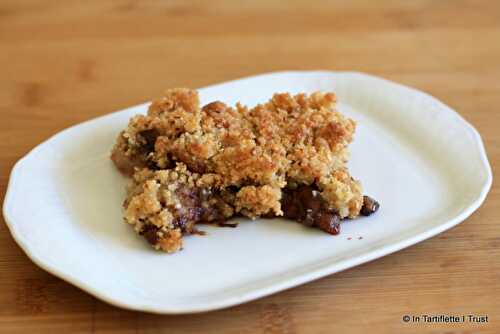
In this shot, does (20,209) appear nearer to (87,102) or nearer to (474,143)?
(87,102)

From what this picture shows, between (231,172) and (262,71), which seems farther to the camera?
(262,71)

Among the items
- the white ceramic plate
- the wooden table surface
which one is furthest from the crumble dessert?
the wooden table surface

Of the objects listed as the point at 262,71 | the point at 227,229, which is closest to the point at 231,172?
the point at 227,229

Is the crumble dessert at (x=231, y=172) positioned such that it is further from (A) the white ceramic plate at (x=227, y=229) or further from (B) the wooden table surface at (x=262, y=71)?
(B) the wooden table surface at (x=262, y=71)

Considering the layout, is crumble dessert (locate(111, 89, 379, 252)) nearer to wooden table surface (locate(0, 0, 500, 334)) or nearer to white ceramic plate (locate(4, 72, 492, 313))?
white ceramic plate (locate(4, 72, 492, 313))

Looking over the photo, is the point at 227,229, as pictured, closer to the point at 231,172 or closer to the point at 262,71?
the point at 231,172

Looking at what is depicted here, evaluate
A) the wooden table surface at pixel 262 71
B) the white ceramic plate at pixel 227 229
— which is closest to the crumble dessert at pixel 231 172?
the white ceramic plate at pixel 227 229
